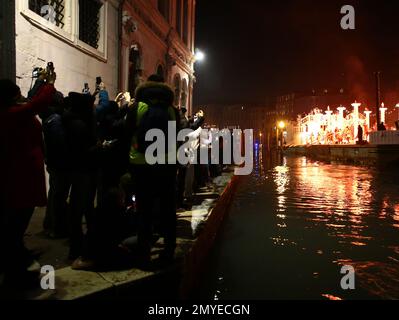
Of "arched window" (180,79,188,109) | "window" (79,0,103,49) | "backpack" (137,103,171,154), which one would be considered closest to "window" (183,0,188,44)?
"arched window" (180,79,188,109)

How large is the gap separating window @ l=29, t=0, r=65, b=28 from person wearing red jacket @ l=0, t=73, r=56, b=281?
18.6 feet

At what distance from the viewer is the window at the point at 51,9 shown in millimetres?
8180

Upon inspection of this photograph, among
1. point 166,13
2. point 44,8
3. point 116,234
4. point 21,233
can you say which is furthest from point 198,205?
point 166,13

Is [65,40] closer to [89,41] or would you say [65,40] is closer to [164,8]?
[89,41]

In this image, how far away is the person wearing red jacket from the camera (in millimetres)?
3264

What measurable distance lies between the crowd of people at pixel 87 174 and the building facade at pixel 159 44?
8.82 metres

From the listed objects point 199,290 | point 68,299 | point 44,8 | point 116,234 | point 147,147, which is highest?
point 44,8

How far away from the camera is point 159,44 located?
1689cm

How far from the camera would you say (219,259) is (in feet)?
17.9

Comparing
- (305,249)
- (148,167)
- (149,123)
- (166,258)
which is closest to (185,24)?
(305,249)

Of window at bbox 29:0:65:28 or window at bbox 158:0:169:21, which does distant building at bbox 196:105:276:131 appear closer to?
window at bbox 158:0:169:21

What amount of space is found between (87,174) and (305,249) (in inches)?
131
